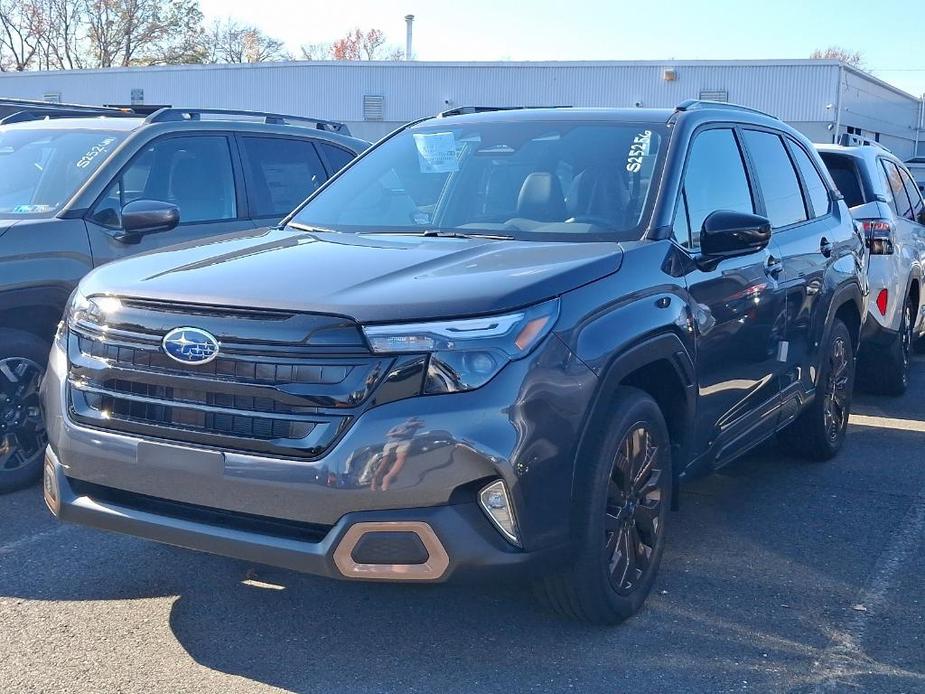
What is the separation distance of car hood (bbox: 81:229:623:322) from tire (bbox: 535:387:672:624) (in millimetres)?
544

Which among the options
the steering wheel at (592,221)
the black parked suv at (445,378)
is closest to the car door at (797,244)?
the black parked suv at (445,378)

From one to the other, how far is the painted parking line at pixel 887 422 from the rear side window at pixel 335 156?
3.93 metres

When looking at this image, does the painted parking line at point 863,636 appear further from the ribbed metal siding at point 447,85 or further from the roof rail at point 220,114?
the ribbed metal siding at point 447,85

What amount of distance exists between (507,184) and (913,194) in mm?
6277

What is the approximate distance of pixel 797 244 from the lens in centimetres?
554

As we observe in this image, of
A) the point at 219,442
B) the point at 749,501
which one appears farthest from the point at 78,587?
the point at 749,501

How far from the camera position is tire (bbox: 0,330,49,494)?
5.39 metres

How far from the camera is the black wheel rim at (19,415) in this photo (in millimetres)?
5414

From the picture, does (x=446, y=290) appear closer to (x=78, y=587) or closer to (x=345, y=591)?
(x=345, y=591)

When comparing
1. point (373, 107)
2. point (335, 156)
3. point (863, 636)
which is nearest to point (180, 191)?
point (335, 156)

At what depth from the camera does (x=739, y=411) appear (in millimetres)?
4875

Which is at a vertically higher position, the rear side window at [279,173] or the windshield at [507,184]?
the windshield at [507,184]

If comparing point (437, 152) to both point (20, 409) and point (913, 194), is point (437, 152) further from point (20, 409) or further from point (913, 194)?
point (913, 194)

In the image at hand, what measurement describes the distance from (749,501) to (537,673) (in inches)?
95.1
